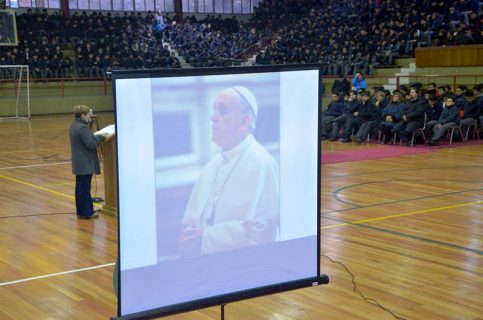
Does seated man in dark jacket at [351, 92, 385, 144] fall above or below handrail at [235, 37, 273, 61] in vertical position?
below

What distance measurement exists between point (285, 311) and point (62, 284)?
1862mm

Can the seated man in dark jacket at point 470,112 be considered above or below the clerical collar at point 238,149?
below

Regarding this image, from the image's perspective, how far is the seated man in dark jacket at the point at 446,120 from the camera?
44.4 feet

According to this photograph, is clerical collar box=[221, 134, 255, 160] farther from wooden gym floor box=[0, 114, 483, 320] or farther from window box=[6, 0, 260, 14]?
window box=[6, 0, 260, 14]

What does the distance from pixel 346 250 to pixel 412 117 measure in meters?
8.05

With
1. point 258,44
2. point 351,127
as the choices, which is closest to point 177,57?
point 258,44

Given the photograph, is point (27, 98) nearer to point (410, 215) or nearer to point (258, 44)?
point (258, 44)

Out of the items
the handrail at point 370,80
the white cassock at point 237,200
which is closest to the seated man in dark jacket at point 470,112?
the handrail at point 370,80

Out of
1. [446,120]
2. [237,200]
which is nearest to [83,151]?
[237,200]

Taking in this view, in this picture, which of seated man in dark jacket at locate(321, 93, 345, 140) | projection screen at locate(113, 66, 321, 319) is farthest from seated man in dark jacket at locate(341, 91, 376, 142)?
projection screen at locate(113, 66, 321, 319)

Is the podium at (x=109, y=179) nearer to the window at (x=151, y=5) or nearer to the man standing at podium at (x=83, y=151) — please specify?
the man standing at podium at (x=83, y=151)

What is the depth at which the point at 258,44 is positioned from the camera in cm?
3225

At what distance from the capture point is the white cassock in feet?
8.27

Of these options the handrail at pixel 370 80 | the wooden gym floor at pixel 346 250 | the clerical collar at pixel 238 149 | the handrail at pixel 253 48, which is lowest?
the wooden gym floor at pixel 346 250
